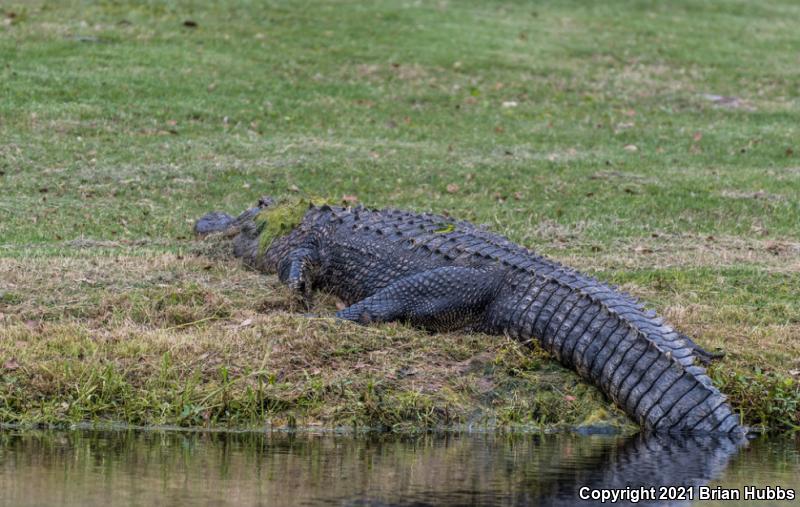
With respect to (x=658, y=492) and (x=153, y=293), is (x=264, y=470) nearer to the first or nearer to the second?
(x=658, y=492)

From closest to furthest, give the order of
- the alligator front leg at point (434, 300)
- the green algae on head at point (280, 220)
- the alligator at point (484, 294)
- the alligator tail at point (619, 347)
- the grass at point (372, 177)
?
1. the alligator tail at point (619, 347)
2. the alligator at point (484, 294)
3. the grass at point (372, 177)
4. the alligator front leg at point (434, 300)
5. the green algae on head at point (280, 220)

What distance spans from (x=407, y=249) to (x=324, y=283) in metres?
1.00

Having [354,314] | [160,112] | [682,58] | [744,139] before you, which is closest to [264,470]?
[354,314]

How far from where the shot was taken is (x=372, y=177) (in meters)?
16.6

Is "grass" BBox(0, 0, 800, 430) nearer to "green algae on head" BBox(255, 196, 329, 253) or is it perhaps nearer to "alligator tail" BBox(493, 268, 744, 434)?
"alligator tail" BBox(493, 268, 744, 434)

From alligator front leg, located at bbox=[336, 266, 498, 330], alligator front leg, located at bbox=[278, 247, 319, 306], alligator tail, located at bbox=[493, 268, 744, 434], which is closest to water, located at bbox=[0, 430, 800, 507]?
alligator tail, located at bbox=[493, 268, 744, 434]

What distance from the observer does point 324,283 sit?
1134cm

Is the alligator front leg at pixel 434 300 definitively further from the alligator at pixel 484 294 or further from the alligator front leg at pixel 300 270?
the alligator front leg at pixel 300 270

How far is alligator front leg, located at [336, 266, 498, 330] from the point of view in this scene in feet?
32.6

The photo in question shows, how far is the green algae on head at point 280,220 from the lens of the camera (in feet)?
39.1

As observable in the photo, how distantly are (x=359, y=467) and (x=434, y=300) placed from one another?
9.21ft

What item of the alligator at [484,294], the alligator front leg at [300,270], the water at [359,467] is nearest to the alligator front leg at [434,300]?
the alligator at [484,294]

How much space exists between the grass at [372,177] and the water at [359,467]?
0.53 meters

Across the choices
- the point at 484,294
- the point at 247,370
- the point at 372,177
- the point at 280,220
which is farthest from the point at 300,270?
the point at 372,177
